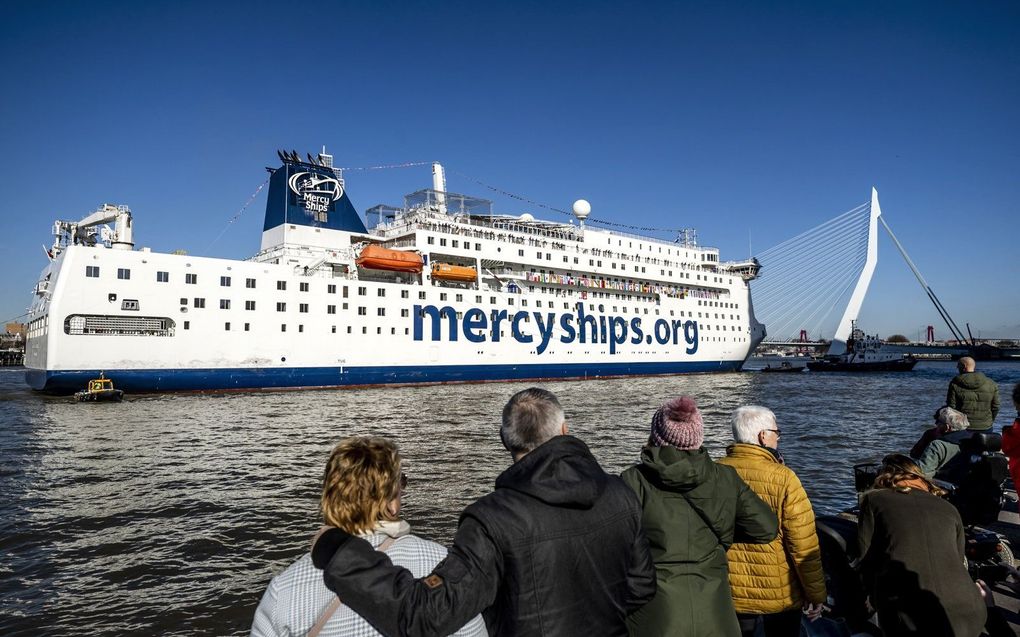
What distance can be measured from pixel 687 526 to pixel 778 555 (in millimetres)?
757

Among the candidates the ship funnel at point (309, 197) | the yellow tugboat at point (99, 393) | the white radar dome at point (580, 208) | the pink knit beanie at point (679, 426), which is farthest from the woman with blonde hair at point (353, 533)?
the white radar dome at point (580, 208)

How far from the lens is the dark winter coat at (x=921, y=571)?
248 cm

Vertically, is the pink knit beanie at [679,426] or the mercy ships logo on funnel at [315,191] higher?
the mercy ships logo on funnel at [315,191]

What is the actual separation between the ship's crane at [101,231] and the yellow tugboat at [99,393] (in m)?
5.27

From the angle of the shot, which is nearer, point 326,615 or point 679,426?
point 326,615

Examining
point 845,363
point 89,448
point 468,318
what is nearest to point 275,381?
point 468,318

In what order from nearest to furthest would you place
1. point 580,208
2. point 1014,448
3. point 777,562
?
point 777,562 < point 1014,448 < point 580,208

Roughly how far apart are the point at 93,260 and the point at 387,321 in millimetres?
11586

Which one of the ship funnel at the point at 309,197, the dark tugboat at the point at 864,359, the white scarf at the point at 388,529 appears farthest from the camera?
the dark tugboat at the point at 864,359

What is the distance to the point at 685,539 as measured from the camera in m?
2.29

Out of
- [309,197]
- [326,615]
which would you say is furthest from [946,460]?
[309,197]

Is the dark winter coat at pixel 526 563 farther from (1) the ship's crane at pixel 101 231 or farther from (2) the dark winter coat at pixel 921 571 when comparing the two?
(1) the ship's crane at pixel 101 231

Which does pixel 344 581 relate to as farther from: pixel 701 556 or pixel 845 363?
pixel 845 363

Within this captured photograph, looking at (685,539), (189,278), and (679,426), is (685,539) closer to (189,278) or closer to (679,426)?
(679,426)
